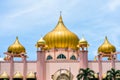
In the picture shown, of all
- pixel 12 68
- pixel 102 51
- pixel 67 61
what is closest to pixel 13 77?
pixel 12 68

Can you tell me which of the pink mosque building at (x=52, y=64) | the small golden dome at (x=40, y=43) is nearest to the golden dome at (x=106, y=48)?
the pink mosque building at (x=52, y=64)

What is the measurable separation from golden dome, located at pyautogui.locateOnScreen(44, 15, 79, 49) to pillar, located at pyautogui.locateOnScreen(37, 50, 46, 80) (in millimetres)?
5522

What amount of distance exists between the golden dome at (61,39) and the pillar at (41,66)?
18.1ft

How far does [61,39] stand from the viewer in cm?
6388

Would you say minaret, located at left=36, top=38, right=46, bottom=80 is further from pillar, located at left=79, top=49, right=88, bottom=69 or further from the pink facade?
pillar, located at left=79, top=49, right=88, bottom=69

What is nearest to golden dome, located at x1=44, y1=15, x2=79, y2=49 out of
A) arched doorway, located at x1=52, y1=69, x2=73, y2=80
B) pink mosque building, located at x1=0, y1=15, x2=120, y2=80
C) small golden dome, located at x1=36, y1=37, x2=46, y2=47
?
pink mosque building, located at x1=0, y1=15, x2=120, y2=80

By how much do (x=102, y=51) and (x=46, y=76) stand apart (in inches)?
475

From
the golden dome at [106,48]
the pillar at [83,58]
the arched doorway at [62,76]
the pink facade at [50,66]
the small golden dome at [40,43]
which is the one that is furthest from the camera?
the golden dome at [106,48]

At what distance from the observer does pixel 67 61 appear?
59.4 meters

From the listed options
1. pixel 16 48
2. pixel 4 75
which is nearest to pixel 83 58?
pixel 16 48

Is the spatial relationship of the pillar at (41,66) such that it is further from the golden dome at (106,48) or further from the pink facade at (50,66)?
the golden dome at (106,48)

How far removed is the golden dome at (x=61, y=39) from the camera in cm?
6391

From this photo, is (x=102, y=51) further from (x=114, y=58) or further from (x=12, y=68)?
(x=12, y=68)

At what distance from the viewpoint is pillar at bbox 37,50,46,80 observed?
2266 inches
